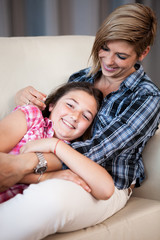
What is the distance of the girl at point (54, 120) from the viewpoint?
1.08 meters

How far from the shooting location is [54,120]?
4.00ft

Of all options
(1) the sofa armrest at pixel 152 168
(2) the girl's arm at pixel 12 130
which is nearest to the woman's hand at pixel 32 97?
(2) the girl's arm at pixel 12 130

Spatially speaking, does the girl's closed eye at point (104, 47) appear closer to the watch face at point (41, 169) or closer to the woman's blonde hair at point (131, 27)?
the woman's blonde hair at point (131, 27)

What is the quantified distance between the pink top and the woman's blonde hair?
375 millimetres

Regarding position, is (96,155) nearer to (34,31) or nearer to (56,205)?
(56,205)

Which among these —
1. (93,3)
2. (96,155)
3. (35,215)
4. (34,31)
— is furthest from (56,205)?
(93,3)

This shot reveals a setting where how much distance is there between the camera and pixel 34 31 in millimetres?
2180

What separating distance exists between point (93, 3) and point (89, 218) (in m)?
1.77

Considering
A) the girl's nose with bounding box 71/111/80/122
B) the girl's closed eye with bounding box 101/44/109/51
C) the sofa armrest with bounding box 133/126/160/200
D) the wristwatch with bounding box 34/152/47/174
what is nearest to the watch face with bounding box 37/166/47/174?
the wristwatch with bounding box 34/152/47/174

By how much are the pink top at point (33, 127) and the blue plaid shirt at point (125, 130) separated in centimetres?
14

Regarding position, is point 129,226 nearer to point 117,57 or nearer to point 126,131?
point 126,131

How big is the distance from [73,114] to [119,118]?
18cm

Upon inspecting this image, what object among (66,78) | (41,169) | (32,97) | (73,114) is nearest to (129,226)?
(41,169)

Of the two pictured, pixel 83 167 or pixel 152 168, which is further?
pixel 152 168
